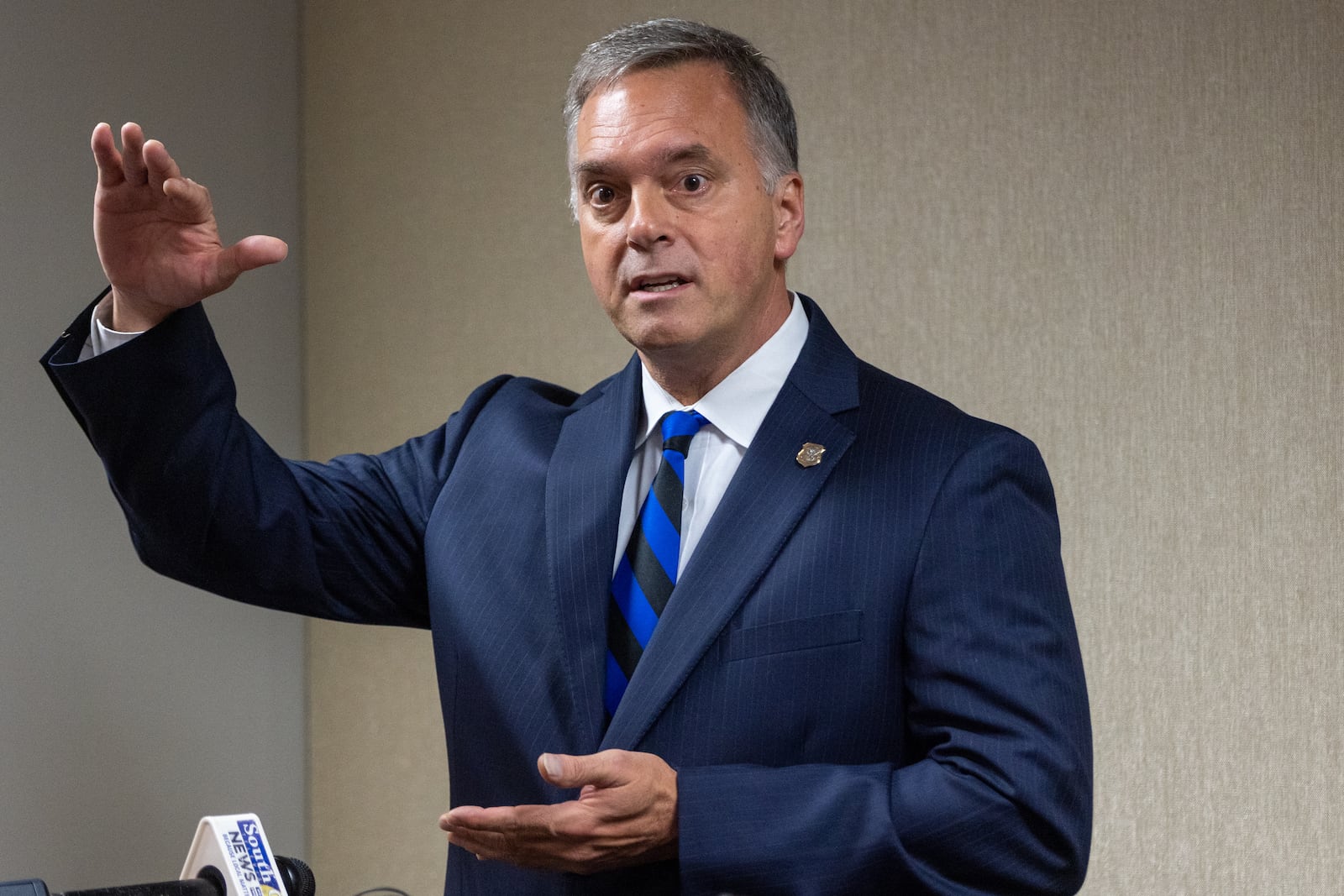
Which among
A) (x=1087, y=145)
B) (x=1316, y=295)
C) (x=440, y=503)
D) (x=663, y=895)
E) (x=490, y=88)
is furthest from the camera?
(x=490, y=88)

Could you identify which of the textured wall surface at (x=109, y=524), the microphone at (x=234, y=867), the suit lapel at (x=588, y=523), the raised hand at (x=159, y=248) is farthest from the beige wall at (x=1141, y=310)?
the microphone at (x=234, y=867)

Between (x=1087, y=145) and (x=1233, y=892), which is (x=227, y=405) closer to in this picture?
(x=1087, y=145)

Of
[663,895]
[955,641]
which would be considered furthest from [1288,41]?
[663,895]

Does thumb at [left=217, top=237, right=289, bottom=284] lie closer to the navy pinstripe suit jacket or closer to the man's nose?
the navy pinstripe suit jacket

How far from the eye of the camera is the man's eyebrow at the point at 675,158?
4.78ft

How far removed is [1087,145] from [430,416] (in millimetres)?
1288

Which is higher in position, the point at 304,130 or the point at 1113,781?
the point at 304,130

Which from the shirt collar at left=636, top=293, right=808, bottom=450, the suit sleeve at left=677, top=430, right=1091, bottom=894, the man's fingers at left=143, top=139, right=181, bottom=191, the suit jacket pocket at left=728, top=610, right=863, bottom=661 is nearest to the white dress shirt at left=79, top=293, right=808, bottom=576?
the shirt collar at left=636, top=293, right=808, bottom=450

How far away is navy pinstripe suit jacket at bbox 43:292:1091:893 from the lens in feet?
4.11

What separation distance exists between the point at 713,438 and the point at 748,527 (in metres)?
0.14

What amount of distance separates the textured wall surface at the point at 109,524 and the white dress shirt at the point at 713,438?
3.45 feet

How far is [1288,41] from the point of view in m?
2.08

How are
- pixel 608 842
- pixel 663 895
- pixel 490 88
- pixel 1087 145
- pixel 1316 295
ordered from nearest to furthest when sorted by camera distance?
pixel 608 842 < pixel 663 895 < pixel 1316 295 < pixel 1087 145 < pixel 490 88

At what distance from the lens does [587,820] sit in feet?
3.89
